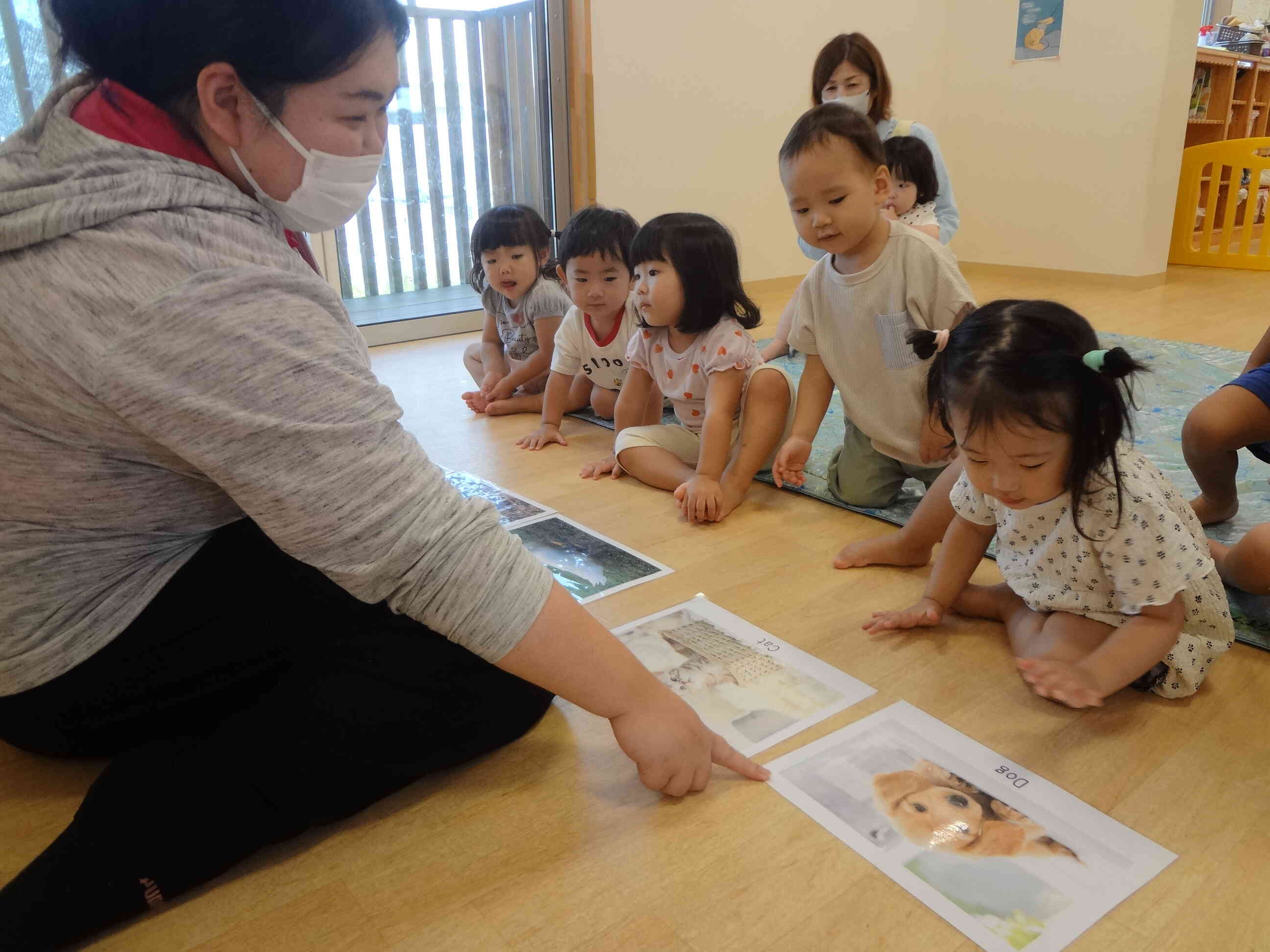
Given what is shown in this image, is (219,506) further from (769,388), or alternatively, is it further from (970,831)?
(769,388)

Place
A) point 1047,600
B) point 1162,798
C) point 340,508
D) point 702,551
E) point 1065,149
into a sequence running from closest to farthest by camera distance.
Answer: point 340,508
point 1162,798
point 1047,600
point 702,551
point 1065,149

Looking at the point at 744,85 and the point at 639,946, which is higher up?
the point at 744,85

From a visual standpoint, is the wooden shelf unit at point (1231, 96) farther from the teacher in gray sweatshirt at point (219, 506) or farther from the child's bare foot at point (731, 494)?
the teacher in gray sweatshirt at point (219, 506)

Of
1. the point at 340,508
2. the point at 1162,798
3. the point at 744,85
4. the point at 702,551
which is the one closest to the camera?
the point at 340,508

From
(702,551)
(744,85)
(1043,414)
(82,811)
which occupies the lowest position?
(702,551)

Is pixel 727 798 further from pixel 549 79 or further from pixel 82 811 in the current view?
pixel 549 79

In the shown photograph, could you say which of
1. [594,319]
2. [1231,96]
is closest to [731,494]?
[594,319]

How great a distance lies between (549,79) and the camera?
10.3 feet

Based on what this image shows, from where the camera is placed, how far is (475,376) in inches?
95.3

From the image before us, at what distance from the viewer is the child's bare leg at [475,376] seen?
217 cm

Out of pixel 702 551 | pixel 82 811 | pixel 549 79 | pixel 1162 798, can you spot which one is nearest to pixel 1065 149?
pixel 549 79

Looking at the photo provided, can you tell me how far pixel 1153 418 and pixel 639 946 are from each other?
1656 mm

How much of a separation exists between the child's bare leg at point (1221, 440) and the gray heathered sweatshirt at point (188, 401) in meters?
1.03

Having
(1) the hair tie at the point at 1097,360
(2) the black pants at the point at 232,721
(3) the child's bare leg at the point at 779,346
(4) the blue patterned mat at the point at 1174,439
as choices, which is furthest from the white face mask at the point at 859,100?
(2) the black pants at the point at 232,721
